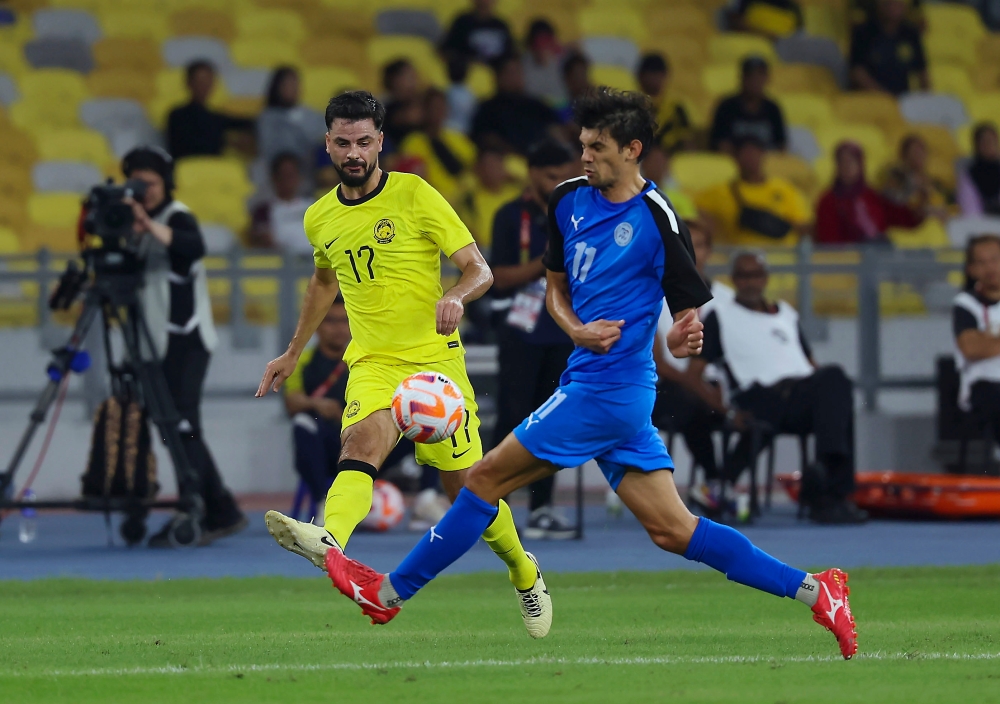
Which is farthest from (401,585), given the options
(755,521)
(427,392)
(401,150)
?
(401,150)

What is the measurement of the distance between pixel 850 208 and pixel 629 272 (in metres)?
10.4

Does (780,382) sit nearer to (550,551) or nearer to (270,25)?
(550,551)

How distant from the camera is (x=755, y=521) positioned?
11.8m

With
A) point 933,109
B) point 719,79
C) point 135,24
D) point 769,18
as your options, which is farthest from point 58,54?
point 933,109

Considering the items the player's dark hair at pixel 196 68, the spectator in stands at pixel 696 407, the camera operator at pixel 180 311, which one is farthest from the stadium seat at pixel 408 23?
the camera operator at pixel 180 311

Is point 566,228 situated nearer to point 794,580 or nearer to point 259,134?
point 794,580

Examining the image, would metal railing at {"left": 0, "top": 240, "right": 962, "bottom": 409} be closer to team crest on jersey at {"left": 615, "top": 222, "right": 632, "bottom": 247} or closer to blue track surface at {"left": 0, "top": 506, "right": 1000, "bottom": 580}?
blue track surface at {"left": 0, "top": 506, "right": 1000, "bottom": 580}

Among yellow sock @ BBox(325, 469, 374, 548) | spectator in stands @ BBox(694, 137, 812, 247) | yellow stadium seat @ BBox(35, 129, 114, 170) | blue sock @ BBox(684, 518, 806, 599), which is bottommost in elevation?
blue sock @ BBox(684, 518, 806, 599)

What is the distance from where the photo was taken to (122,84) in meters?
17.3

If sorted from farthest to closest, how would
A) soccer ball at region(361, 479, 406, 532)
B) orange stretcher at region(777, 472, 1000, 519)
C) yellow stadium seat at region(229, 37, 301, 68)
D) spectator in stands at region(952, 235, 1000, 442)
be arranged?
yellow stadium seat at region(229, 37, 301, 68), spectator in stands at region(952, 235, 1000, 442), orange stretcher at region(777, 472, 1000, 519), soccer ball at region(361, 479, 406, 532)

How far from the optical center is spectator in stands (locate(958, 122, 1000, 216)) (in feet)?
56.5

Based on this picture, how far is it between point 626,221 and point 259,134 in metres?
10.7

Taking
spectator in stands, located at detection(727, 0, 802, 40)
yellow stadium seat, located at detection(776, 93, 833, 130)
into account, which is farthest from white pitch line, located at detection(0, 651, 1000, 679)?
spectator in stands, located at detection(727, 0, 802, 40)

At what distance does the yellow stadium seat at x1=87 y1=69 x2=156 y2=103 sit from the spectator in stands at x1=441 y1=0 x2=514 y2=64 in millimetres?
2948
